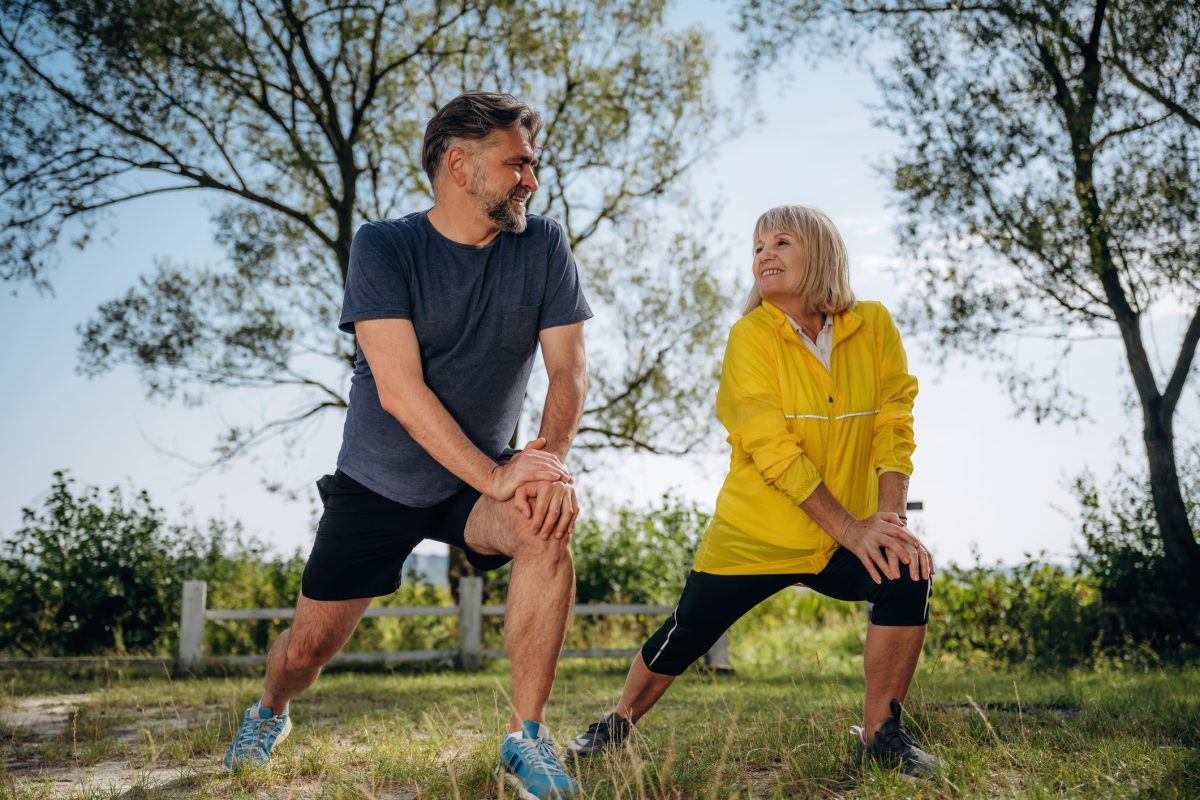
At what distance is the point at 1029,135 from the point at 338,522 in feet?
30.1

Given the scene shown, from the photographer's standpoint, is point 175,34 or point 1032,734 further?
point 175,34

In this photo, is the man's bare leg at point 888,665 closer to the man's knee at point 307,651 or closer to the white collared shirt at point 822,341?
the white collared shirt at point 822,341

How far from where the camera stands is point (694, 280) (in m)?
13.2

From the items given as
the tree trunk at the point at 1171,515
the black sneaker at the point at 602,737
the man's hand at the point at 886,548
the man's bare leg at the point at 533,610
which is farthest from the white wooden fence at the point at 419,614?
the man's bare leg at the point at 533,610

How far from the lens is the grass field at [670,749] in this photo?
10.3 ft

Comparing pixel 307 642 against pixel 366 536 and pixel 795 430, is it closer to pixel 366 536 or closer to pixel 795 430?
pixel 366 536

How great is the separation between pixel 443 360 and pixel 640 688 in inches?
58.9

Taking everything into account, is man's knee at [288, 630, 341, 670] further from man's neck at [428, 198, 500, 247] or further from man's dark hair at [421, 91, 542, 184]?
man's dark hair at [421, 91, 542, 184]

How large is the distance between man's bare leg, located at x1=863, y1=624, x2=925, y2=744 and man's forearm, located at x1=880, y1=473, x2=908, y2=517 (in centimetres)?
46

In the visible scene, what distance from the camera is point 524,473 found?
321cm

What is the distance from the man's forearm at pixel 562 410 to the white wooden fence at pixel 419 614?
7081 mm

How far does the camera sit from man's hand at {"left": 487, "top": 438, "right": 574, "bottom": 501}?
3.21 metres

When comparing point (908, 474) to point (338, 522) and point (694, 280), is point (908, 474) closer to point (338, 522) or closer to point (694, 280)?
point (338, 522)

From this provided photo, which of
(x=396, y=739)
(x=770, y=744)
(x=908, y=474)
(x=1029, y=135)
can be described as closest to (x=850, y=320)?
(x=908, y=474)
